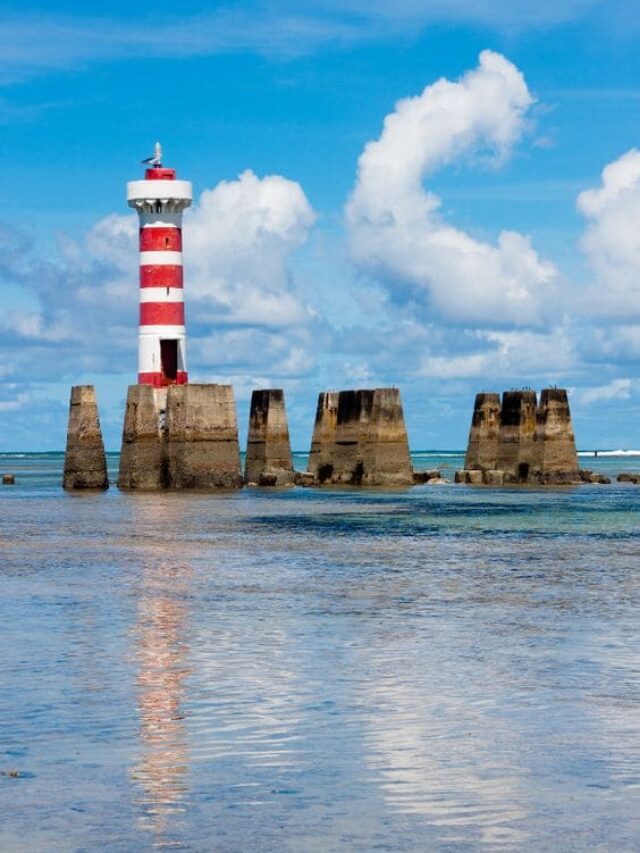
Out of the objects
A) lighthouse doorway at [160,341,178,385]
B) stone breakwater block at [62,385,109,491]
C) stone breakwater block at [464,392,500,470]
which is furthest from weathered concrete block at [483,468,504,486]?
stone breakwater block at [62,385,109,491]

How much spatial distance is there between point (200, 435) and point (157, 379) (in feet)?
9.55

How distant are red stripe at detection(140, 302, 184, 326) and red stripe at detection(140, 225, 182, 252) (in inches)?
77.8

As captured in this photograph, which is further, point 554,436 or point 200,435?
point 554,436

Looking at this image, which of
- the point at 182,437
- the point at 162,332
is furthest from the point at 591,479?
the point at 162,332

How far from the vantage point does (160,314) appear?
5116cm

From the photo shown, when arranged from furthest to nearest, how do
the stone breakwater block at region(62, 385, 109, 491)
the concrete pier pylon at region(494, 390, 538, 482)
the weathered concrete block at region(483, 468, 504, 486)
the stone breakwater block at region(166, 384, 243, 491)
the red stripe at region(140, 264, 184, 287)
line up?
the weathered concrete block at region(483, 468, 504, 486) → the concrete pier pylon at region(494, 390, 538, 482) → the stone breakwater block at region(62, 385, 109, 491) → the red stripe at region(140, 264, 184, 287) → the stone breakwater block at region(166, 384, 243, 491)

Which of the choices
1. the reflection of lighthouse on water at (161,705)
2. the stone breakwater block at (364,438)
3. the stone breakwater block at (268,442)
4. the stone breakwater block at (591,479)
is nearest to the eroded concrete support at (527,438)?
the stone breakwater block at (591,479)

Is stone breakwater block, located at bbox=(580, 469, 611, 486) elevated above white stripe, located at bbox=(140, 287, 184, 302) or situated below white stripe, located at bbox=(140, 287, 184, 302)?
below

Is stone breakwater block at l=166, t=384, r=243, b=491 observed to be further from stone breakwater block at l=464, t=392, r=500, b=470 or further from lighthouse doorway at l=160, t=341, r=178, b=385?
stone breakwater block at l=464, t=392, r=500, b=470

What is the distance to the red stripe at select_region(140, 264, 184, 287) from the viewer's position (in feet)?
168

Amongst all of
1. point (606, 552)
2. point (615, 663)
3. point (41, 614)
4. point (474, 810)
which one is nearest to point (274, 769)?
point (474, 810)

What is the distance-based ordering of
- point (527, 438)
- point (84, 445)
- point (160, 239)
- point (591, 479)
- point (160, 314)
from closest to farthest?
1. point (160, 314)
2. point (160, 239)
3. point (84, 445)
4. point (527, 438)
5. point (591, 479)

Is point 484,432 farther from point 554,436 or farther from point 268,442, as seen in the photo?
point 268,442

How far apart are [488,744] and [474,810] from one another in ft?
5.91
